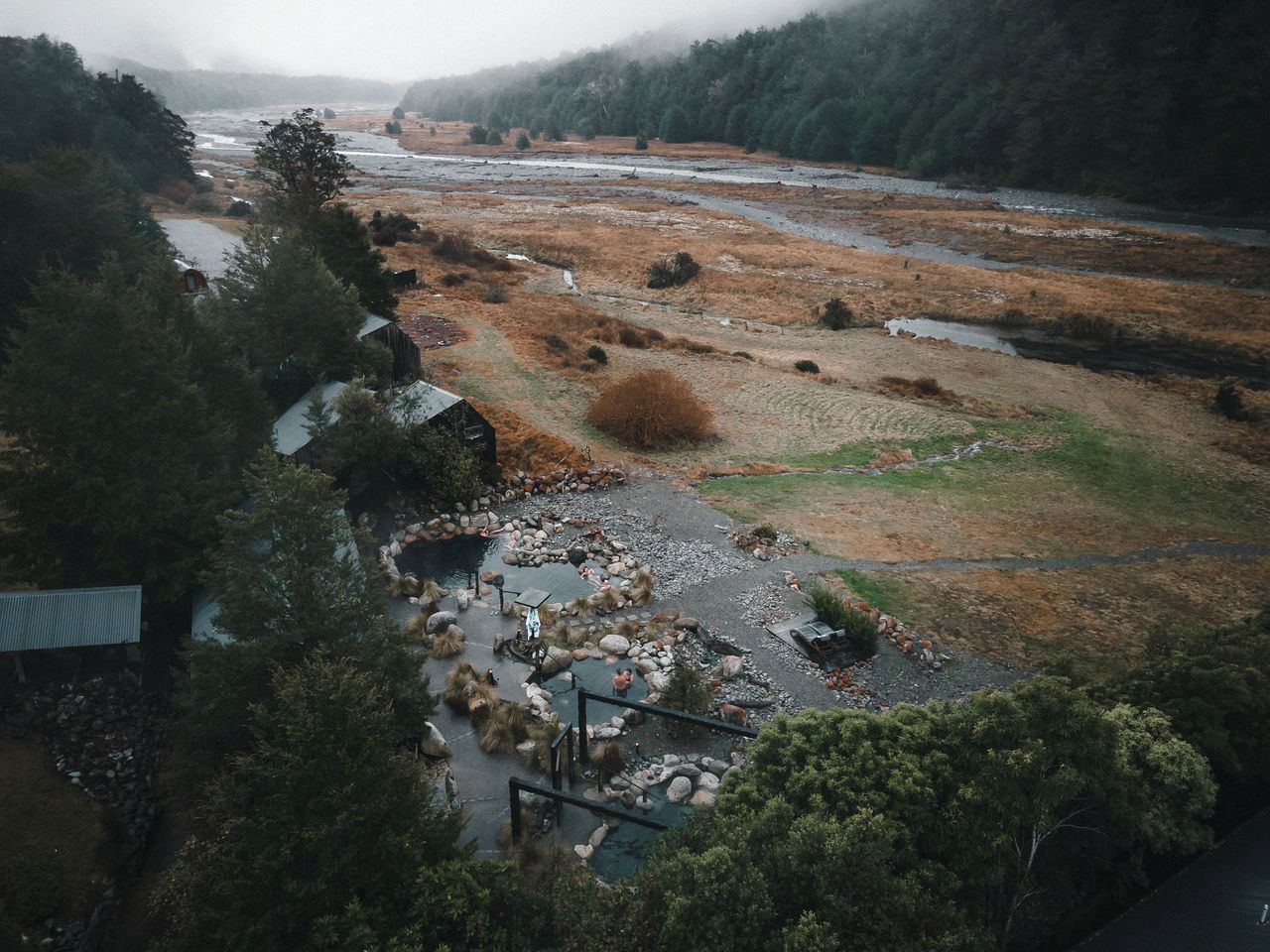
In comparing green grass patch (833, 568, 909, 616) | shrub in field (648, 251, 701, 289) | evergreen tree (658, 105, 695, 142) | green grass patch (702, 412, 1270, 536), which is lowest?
green grass patch (833, 568, 909, 616)

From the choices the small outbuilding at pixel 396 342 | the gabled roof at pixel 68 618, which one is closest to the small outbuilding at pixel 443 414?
the small outbuilding at pixel 396 342

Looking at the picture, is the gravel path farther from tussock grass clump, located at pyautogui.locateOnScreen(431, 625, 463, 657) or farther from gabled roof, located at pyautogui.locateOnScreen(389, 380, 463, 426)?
tussock grass clump, located at pyautogui.locateOnScreen(431, 625, 463, 657)

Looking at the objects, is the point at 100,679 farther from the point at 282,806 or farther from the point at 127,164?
the point at 127,164

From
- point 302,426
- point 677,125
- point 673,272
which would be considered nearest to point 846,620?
point 302,426

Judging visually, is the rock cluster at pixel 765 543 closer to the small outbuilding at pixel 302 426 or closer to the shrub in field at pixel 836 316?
the small outbuilding at pixel 302 426

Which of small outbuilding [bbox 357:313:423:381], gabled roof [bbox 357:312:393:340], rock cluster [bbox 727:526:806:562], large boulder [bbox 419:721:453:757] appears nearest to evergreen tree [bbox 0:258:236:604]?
large boulder [bbox 419:721:453:757]

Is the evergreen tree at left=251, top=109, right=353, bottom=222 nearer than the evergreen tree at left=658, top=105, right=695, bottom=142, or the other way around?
the evergreen tree at left=251, top=109, right=353, bottom=222

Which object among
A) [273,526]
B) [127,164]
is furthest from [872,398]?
[127,164]
